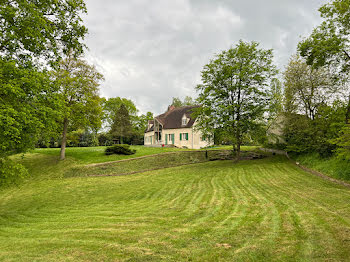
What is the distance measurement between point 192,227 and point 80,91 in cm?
2230

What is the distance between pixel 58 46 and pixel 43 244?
9.23m

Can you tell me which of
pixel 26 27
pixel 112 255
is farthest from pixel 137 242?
pixel 26 27

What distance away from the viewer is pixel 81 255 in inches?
164

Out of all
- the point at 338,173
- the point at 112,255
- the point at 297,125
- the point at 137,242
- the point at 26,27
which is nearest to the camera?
the point at 112,255

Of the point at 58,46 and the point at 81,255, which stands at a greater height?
the point at 58,46

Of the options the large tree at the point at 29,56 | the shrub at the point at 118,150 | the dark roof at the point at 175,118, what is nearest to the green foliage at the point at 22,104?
the large tree at the point at 29,56

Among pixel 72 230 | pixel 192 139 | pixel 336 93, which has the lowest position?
pixel 72 230

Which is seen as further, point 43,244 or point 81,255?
point 43,244

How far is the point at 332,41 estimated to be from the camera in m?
15.9

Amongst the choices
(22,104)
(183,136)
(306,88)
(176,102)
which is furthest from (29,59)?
(176,102)

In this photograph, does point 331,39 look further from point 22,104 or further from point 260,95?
point 22,104

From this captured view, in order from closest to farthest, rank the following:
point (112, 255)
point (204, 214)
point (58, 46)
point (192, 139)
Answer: point (112, 255), point (204, 214), point (58, 46), point (192, 139)

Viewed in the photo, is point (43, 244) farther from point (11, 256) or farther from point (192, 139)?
point (192, 139)

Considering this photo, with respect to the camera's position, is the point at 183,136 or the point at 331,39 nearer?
the point at 331,39
